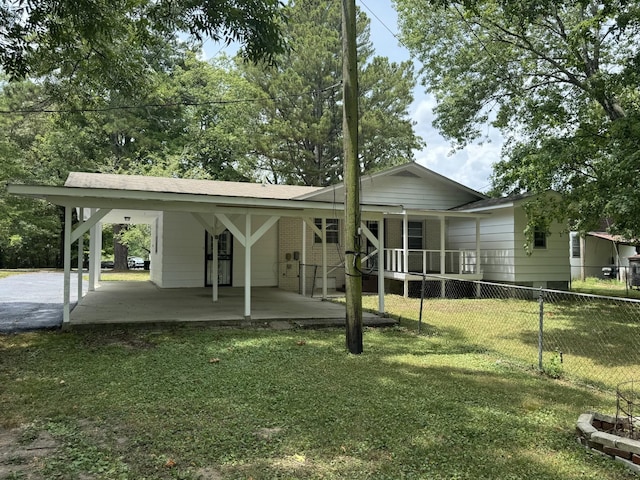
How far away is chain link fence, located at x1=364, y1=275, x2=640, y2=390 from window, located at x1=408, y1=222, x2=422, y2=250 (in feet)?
7.59

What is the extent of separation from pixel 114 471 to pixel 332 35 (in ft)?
89.0

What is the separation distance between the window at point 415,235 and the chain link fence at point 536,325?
2.31 metres

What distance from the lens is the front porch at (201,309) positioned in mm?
8922

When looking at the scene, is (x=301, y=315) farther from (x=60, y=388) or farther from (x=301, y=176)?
(x=301, y=176)

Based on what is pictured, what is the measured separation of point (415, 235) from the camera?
56.4 feet

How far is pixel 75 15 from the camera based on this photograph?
21.0 ft

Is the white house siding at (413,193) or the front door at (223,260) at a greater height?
the white house siding at (413,193)

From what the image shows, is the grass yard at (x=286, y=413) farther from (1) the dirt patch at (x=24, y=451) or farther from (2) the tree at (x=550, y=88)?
(2) the tree at (x=550, y=88)

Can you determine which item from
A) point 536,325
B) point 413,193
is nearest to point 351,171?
point 536,325

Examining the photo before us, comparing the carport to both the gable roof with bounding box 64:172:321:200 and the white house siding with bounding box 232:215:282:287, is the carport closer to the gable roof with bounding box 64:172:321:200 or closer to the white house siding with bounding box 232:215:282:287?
the gable roof with bounding box 64:172:321:200

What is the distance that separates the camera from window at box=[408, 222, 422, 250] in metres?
17.1

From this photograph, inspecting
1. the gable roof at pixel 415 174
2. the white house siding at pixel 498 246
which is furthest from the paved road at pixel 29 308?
the white house siding at pixel 498 246

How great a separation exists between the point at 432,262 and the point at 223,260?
7483 mm

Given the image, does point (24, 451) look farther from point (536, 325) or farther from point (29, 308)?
point (536, 325)
